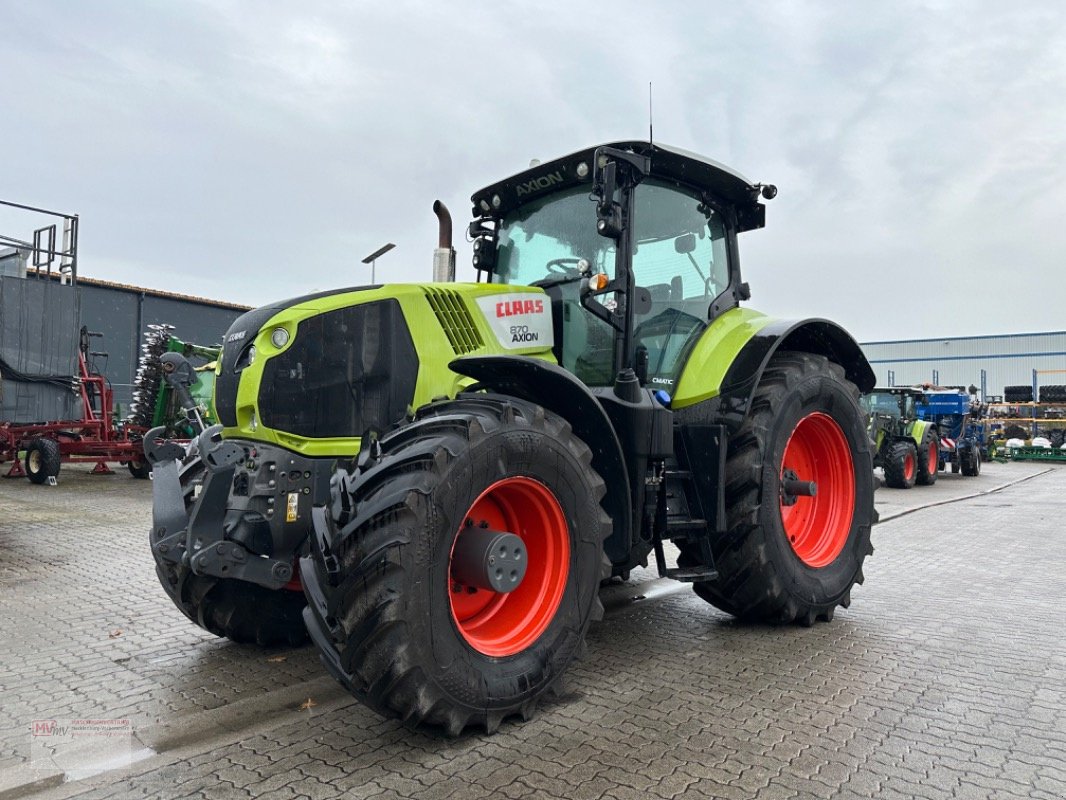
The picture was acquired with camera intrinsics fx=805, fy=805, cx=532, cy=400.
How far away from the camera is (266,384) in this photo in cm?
349

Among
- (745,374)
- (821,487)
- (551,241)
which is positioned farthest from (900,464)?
(551,241)

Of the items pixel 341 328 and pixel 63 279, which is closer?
pixel 341 328

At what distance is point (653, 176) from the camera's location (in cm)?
466

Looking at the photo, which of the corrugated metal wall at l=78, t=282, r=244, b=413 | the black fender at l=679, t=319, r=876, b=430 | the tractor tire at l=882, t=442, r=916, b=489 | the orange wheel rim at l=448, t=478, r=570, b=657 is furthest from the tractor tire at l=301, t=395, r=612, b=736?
the corrugated metal wall at l=78, t=282, r=244, b=413

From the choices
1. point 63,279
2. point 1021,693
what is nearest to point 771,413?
point 1021,693

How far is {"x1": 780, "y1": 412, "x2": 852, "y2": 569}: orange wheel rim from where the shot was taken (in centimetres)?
517

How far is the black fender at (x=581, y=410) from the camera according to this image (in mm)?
3551

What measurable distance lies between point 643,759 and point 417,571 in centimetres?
106

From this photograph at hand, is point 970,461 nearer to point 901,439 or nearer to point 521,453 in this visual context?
point 901,439

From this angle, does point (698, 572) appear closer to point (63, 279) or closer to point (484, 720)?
point (484, 720)

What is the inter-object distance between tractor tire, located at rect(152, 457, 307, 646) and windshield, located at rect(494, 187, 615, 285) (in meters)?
2.10

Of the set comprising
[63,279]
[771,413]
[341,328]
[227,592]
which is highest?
[63,279]

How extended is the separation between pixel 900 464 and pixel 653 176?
13.4 metres

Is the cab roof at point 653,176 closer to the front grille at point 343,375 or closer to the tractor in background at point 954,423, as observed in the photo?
the front grille at point 343,375
